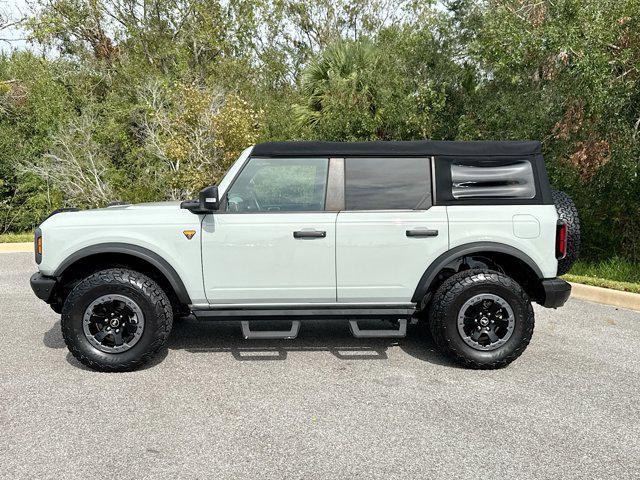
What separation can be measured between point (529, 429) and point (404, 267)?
5.26 ft

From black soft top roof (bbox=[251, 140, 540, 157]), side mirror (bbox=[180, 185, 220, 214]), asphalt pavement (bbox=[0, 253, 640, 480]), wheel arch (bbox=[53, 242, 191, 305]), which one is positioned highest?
black soft top roof (bbox=[251, 140, 540, 157])

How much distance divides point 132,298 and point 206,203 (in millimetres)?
988

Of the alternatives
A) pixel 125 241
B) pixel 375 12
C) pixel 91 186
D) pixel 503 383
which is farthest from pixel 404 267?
pixel 375 12

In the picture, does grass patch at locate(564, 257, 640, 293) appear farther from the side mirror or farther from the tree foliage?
the side mirror

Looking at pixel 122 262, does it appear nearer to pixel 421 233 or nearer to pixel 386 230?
A: pixel 386 230

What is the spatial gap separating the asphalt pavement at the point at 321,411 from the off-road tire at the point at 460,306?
0.14 meters

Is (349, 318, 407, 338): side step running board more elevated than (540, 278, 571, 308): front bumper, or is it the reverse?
(540, 278, 571, 308): front bumper

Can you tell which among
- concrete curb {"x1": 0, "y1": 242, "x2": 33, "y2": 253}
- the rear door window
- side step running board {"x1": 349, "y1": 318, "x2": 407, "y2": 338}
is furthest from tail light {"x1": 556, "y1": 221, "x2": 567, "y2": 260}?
concrete curb {"x1": 0, "y1": 242, "x2": 33, "y2": 253}

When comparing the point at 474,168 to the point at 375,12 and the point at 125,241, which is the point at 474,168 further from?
the point at 375,12

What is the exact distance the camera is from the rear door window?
4.81m

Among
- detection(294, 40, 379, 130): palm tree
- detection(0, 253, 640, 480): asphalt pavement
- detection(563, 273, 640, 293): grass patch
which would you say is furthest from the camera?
detection(294, 40, 379, 130): palm tree

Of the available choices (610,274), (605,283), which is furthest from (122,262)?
(610,274)

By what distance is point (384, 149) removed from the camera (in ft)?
16.0

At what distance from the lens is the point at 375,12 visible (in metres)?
26.7
